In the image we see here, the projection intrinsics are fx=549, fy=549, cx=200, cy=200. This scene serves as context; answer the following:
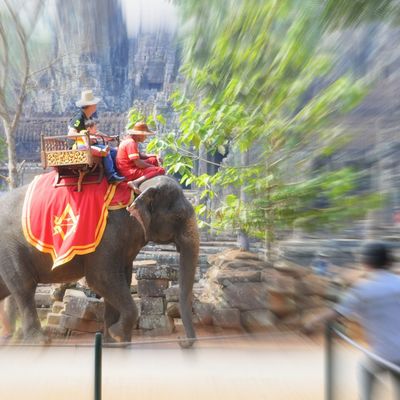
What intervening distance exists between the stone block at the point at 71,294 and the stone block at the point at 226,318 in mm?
1823

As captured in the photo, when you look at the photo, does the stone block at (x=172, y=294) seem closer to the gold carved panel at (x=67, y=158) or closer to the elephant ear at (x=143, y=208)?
the elephant ear at (x=143, y=208)

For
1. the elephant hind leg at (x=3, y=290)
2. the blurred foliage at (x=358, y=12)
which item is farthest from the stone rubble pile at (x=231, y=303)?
the blurred foliage at (x=358, y=12)

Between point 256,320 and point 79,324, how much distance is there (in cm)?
240

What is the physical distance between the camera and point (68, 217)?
540 cm

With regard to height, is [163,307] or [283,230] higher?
[283,230]

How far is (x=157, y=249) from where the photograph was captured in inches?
588

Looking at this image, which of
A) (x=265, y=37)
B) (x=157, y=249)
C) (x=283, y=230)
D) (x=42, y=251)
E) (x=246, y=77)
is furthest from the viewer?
(x=157, y=249)

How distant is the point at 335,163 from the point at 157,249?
28.3 ft

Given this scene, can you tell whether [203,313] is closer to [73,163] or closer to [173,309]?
[173,309]

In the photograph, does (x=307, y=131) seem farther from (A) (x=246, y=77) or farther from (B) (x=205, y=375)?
(B) (x=205, y=375)

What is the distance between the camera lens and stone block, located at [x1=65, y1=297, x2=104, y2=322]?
7.20 m

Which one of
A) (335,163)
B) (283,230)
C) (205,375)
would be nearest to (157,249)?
(283,230)

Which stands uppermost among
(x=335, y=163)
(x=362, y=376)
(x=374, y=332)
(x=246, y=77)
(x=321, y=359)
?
(x=246, y=77)

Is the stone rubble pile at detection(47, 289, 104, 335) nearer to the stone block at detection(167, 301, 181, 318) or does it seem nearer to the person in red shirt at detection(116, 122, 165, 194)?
the stone block at detection(167, 301, 181, 318)
